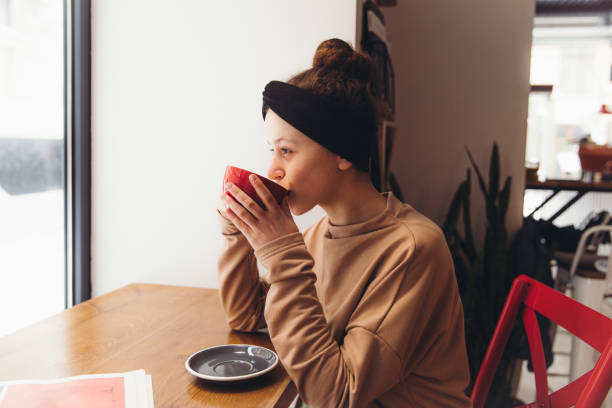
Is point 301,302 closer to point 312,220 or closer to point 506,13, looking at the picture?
point 312,220

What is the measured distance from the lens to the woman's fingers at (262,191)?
94 cm

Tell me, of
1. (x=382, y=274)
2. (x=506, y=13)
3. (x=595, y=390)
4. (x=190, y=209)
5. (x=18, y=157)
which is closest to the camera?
(x=595, y=390)

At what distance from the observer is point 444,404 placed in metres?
0.96

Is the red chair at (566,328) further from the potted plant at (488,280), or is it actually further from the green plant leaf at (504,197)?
the green plant leaf at (504,197)

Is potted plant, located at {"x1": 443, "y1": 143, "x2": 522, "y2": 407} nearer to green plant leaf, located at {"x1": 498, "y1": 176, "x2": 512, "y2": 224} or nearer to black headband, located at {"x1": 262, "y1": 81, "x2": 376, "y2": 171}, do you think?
green plant leaf, located at {"x1": 498, "y1": 176, "x2": 512, "y2": 224}

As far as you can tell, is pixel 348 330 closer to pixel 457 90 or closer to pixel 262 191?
pixel 262 191

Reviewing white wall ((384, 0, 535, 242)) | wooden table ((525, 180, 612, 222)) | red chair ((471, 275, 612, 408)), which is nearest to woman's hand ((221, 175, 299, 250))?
red chair ((471, 275, 612, 408))

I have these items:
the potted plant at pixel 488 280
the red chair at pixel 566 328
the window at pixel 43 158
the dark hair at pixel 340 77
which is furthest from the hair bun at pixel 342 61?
the potted plant at pixel 488 280

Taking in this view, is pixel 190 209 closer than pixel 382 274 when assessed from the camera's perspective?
No

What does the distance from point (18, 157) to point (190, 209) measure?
52cm

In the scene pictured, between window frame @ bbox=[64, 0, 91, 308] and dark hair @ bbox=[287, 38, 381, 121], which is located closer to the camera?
dark hair @ bbox=[287, 38, 381, 121]

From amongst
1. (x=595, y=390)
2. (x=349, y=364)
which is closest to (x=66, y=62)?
(x=349, y=364)

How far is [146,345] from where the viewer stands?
1.13 m

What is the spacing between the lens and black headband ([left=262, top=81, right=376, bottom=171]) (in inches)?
37.4
